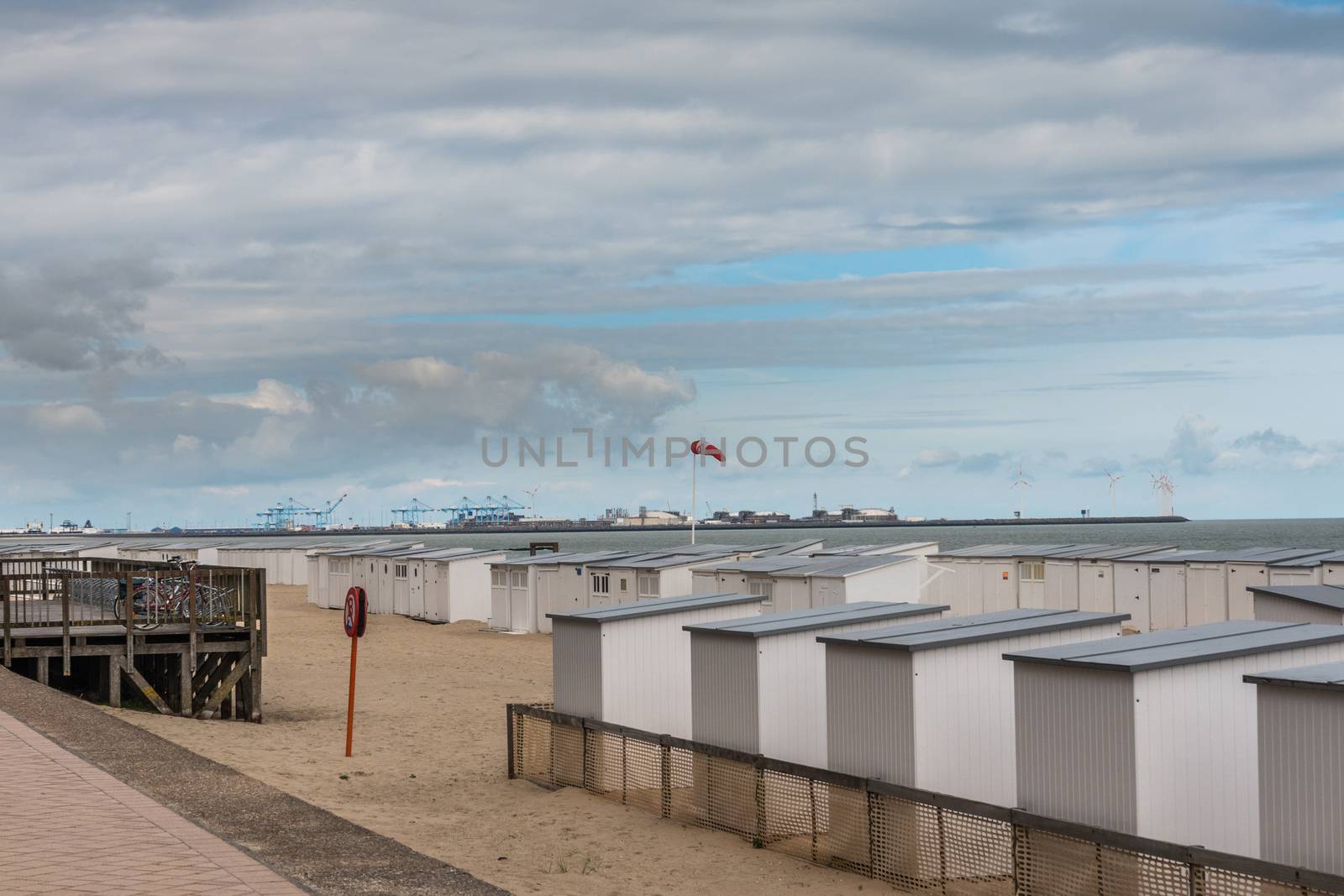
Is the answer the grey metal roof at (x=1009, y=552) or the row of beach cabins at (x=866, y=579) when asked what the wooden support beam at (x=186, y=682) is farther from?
the grey metal roof at (x=1009, y=552)

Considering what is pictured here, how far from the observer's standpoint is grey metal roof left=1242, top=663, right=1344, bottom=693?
980 cm

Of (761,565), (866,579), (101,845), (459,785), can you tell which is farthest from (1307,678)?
(761,565)

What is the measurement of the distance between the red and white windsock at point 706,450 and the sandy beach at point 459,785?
27.6 metres

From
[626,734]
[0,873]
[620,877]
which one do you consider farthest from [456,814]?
[0,873]

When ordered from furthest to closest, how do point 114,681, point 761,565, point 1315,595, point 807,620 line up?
point 761,565, point 114,681, point 1315,595, point 807,620

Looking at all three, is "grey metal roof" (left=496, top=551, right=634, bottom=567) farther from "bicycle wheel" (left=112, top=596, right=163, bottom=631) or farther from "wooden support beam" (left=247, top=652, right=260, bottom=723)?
"bicycle wheel" (left=112, top=596, right=163, bottom=631)

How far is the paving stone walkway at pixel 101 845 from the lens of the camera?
361 inches

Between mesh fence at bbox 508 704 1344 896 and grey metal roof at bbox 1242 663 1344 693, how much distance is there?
1.32 meters

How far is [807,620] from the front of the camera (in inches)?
643

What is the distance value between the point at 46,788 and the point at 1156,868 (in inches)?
377

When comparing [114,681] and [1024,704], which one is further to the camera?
[114,681]

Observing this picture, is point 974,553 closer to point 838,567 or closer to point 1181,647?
point 838,567

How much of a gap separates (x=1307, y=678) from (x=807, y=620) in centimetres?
699

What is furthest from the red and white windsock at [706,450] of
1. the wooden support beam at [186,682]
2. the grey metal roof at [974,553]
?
the wooden support beam at [186,682]
